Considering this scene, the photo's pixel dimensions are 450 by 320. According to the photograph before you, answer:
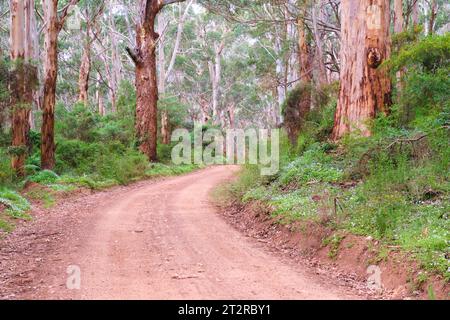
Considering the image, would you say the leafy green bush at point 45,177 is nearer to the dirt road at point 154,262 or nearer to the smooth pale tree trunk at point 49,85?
the smooth pale tree trunk at point 49,85

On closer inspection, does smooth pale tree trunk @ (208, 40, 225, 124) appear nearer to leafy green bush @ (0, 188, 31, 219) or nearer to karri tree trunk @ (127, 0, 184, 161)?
karri tree trunk @ (127, 0, 184, 161)

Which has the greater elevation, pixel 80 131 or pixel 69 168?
pixel 80 131

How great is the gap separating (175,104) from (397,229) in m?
24.6

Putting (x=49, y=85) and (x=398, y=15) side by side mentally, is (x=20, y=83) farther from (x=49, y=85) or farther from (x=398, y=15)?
(x=398, y=15)

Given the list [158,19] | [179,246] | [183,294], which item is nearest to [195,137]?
[158,19]

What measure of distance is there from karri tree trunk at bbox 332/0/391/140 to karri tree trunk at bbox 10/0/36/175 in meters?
8.13

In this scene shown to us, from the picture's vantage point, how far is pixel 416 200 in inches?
268

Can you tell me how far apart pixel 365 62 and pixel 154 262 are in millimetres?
7338

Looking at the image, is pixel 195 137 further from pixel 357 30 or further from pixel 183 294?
pixel 183 294

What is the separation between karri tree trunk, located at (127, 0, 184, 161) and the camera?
20.4m

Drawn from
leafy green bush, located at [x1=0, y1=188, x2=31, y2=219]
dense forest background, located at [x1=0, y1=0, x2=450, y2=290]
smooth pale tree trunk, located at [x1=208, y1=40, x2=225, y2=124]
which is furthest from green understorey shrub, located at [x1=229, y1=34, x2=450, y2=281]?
smooth pale tree trunk, located at [x1=208, y1=40, x2=225, y2=124]

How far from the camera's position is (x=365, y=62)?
11.1 meters

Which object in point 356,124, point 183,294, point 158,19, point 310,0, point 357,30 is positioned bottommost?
point 183,294

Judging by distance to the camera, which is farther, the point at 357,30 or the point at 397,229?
the point at 357,30
